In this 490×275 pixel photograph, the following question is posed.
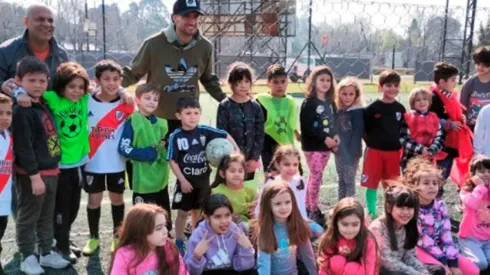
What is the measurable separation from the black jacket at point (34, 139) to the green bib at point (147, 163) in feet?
1.72

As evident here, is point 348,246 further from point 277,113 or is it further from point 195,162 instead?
point 277,113

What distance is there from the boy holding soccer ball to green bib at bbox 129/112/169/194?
12 centimetres

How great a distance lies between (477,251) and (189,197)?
2.03m

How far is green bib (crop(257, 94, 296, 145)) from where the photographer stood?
425 cm

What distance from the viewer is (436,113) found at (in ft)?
14.7

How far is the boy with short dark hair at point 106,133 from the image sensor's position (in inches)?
136

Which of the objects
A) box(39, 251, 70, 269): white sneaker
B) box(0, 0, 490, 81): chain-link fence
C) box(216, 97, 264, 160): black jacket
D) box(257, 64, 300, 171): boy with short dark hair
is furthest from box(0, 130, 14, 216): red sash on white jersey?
box(0, 0, 490, 81): chain-link fence

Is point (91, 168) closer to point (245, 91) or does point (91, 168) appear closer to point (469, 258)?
point (245, 91)

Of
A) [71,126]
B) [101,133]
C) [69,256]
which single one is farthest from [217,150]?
[69,256]

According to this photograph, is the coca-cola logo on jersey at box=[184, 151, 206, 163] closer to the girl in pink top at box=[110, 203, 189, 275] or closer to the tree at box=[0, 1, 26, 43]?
the girl in pink top at box=[110, 203, 189, 275]

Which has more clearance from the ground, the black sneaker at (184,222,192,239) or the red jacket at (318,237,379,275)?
the red jacket at (318,237,379,275)

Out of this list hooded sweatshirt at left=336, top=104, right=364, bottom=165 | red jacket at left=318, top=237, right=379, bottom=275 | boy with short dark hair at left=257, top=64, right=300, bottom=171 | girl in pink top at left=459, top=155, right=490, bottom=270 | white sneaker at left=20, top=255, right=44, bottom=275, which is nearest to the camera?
red jacket at left=318, top=237, right=379, bottom=275

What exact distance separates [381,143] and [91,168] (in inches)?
94.0


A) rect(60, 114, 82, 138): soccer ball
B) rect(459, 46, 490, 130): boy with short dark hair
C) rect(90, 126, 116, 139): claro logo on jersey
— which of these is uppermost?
rect(459, 46, 490, 130): boy with short dark hair
